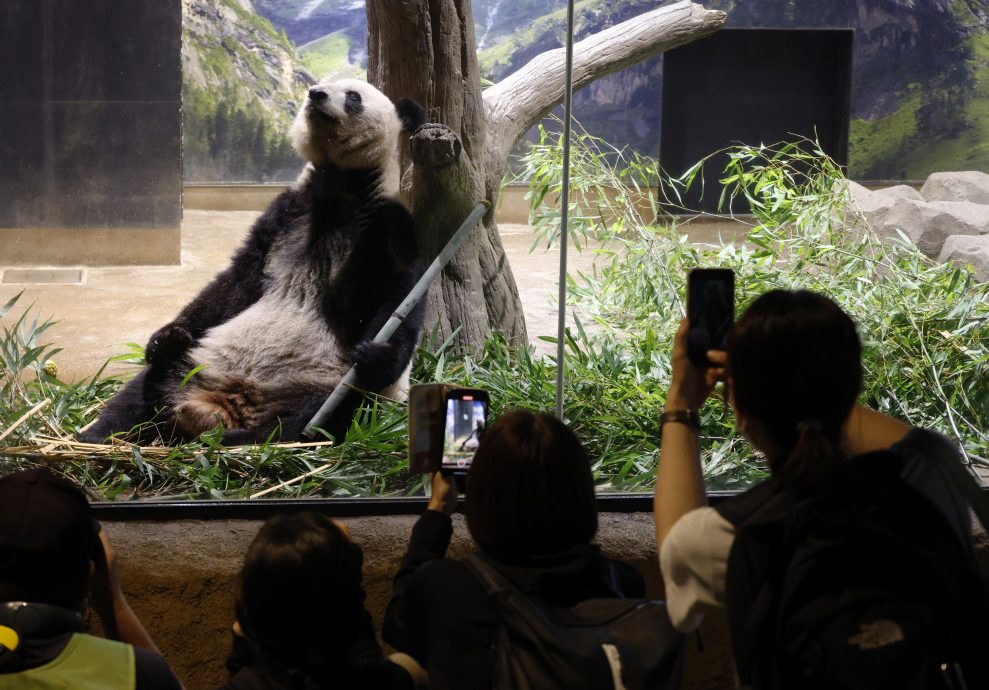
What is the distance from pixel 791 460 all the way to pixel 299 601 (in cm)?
58

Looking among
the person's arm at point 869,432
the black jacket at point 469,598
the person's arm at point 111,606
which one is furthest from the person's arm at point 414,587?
the person's arm at point 869,432

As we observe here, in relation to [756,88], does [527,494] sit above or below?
below

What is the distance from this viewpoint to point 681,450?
125 centimetres

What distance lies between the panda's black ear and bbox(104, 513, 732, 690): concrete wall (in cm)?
91

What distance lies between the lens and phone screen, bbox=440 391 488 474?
55.9 inches

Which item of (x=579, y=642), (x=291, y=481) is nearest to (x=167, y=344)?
(x=291, y=481)

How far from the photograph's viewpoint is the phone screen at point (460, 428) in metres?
1.42

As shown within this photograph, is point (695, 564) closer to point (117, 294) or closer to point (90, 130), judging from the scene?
point (117, 294)

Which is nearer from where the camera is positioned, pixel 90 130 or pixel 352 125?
pixel 90 130

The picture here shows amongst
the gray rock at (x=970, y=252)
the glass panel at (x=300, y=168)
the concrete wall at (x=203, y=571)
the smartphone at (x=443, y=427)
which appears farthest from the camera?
the gray rock at (x=970, y=252)

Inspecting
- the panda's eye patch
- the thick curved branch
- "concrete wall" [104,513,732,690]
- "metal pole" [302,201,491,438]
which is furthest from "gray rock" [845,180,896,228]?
the panda's eye patch

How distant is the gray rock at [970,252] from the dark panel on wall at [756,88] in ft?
2.33

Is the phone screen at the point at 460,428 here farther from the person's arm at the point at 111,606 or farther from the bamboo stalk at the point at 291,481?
the bamboo stalk at the point at 291,481

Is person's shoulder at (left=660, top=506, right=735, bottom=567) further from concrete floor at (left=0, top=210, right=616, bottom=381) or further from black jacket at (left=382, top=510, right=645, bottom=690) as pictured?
concrete floor at (left=0, top=210, right=616, bottom=381)
